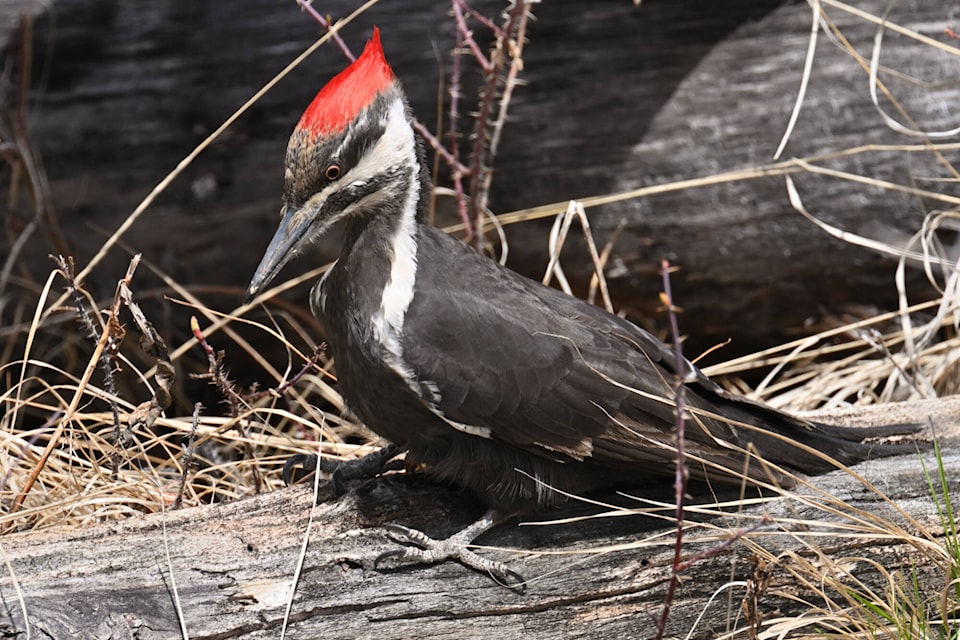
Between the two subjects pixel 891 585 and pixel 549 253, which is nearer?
pixel 891 585

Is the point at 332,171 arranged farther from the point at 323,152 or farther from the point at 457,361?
the point at 457,361

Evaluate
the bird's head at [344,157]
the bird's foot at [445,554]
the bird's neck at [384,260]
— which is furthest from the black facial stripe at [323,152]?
the bird's foot at [445,554]

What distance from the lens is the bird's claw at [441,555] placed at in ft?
7.75

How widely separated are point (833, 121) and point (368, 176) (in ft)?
6.32

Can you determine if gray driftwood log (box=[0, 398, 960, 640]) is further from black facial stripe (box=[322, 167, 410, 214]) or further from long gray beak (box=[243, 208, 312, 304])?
black facial stripe (box=[322, 167, 410, 214])

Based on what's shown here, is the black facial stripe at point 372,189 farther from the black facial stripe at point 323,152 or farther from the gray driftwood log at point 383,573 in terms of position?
the gray driftwood log at point 383,573

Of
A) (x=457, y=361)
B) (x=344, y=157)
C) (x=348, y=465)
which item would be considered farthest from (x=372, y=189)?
(x=348, y=465)

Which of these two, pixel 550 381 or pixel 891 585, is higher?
pixel 550 381

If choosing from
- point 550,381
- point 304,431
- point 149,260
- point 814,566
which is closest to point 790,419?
point 814,566

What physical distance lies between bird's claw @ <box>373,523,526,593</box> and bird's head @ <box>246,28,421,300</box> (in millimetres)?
647

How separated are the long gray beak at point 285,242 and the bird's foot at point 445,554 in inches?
25.4

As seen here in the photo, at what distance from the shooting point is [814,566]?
2312 mm

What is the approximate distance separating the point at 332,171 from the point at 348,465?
2.57ft

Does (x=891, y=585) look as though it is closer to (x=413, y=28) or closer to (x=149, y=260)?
(x=413, y=28)
